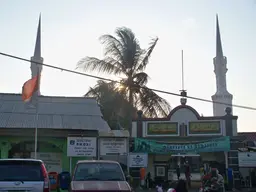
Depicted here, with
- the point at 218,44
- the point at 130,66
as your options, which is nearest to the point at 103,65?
the point at 130,66

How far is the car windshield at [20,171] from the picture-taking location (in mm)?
10378

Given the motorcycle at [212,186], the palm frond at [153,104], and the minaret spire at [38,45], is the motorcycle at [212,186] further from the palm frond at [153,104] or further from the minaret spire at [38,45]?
the minaret spire at [38,45]

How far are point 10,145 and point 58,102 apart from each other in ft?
13.8

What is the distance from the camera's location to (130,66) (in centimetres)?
3142

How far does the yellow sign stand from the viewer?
85.3ft

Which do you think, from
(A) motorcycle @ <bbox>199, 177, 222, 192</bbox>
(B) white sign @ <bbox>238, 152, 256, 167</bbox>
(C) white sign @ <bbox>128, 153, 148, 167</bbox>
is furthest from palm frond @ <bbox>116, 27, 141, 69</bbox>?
(A) motorcycle @ <bbox>199, 177, 222, 192</bbox>

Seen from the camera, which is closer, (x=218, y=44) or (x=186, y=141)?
(x=186, y=141)

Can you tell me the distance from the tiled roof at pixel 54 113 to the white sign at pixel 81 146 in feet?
2.71

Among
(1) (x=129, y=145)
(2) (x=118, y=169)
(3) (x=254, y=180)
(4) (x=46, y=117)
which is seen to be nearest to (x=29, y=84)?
(4) (x=46, y=117)

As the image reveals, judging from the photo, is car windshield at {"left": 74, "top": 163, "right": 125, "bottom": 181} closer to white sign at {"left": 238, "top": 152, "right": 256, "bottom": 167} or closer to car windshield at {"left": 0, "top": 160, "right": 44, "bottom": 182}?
car windshield at {"left": 0, "top": 160, "right": 44, "bottom": 182}

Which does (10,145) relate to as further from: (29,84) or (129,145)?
(129,145)

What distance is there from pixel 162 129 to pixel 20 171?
1634cm

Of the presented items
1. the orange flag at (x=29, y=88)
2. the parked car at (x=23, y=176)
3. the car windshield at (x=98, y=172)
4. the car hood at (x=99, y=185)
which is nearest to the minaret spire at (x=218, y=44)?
the orange flag at (x=29, y=88)

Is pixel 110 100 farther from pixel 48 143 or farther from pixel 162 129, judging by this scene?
pixel 48 143
